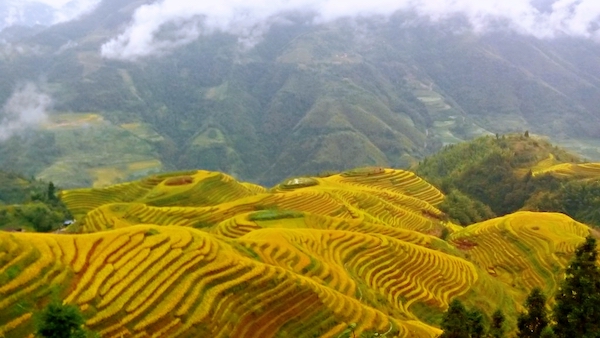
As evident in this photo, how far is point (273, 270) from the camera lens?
91.6ft

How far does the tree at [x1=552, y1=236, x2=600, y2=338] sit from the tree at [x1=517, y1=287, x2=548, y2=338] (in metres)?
0.59

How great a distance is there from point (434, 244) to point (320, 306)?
26.9 metres

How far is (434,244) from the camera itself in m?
50.8

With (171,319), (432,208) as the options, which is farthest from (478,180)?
(171,319)

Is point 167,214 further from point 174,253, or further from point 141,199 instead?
point 174,253

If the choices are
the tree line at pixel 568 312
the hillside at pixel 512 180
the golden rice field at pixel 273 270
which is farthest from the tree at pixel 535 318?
the hillside at pixel 512 180

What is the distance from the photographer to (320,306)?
26734 mm

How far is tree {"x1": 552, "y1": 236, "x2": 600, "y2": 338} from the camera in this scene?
1933 cm

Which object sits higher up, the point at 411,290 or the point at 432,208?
the point at 432,208

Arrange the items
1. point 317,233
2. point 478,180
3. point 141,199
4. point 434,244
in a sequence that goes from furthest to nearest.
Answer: point 478,180 < point 141,199 < point 434,244 < point 317,233

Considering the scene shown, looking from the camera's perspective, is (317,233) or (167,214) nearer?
(317,233)

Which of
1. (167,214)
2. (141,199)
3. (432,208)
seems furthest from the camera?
(432,208)

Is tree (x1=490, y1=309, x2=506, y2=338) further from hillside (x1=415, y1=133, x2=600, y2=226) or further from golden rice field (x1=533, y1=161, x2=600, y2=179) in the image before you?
golden rice field (x1=533, y1=161, x2=600, y2=179)

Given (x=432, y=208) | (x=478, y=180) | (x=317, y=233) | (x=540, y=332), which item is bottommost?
(x=540, y=332)
